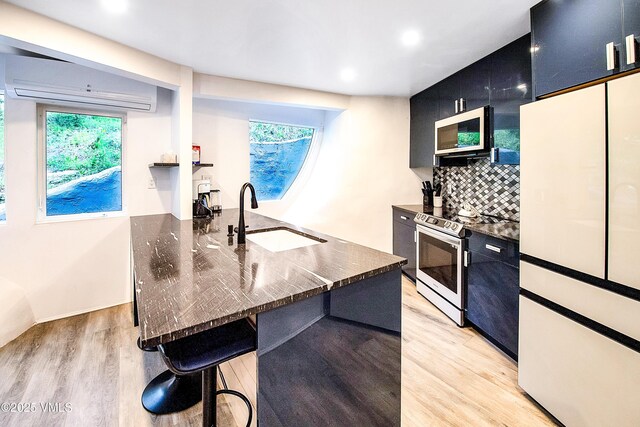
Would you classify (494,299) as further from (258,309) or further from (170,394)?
(170,394)

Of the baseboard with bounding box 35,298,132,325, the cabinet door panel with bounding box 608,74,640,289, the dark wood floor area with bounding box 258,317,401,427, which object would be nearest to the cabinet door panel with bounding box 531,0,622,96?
the cabinet door panel with bounding box 608,74,640,289

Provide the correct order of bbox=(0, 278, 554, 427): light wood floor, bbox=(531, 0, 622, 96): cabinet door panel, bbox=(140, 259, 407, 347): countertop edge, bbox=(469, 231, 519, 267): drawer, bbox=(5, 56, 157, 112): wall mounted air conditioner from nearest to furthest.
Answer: bbox=(140, 259, 407, 347): countertop edge
bbox=(531, 0, 622, 96): cabinet door panel
bbox=(0, 278, 554, 427): light wood floor
bbox=(469, 231, 519, 267): drawer
bbox=(5, 56, 157, 112): wall mounted air conditioner

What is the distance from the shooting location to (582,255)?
1.42 metres

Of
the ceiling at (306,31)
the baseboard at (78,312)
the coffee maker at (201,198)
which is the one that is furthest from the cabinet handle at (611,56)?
the baseboard at (78,312)

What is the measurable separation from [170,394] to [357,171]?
3.02 metres

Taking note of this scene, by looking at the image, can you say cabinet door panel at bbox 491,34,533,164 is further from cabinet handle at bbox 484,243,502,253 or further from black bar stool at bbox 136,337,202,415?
black bar stool at bbox 136,337,202,415

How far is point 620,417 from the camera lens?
1288 millimetres

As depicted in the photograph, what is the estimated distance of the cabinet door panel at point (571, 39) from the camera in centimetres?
145

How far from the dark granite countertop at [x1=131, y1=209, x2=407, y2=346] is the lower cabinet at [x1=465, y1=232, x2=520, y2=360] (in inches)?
43.7

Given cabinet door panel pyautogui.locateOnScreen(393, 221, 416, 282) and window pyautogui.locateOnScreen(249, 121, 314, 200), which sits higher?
window pyautogui.locateOnScreen(249, 121, 314, 200)

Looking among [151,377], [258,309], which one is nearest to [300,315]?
[258,309]

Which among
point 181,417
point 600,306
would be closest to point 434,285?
point 600,306

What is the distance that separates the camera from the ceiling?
1811 mm

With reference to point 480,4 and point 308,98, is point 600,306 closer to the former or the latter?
point 480,4
